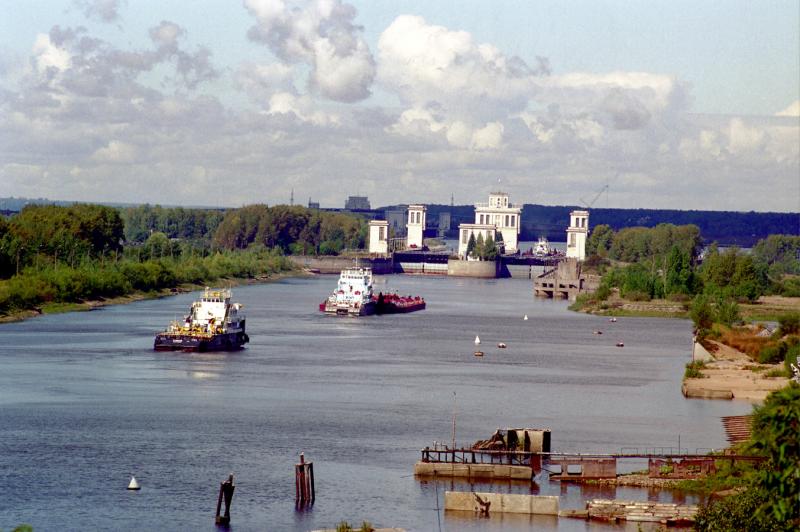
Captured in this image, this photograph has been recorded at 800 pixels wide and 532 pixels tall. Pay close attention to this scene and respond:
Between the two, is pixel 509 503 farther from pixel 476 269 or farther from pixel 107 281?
pixel 476 269

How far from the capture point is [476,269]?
186 metres

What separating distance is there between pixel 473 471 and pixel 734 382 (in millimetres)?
22266

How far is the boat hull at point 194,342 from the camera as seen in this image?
63531 mm

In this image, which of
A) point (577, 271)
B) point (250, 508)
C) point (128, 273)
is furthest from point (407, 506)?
point (577, 271)

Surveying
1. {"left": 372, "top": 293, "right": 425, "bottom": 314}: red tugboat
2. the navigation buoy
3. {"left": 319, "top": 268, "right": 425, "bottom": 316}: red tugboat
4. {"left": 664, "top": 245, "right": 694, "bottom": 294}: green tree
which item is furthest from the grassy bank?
the navigation buoy

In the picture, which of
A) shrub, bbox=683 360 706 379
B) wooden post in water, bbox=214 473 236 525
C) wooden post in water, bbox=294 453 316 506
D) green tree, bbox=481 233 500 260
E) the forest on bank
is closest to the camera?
wooden post in water, bbox=214 473 236 525

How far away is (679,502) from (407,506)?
616cm

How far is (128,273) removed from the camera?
10656cm

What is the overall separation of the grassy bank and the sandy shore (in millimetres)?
39054

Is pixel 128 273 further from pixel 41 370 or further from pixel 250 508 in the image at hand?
pixel 250 508

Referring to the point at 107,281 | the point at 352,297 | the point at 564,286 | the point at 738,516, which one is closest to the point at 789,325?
the point at 352,297

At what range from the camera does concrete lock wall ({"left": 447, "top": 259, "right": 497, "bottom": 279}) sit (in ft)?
610

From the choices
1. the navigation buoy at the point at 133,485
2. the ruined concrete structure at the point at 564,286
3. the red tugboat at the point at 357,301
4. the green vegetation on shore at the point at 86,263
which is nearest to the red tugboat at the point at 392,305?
the red tugboat at the point at 357,301

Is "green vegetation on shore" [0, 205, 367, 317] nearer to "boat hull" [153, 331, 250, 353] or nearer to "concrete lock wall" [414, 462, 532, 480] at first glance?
"boat hull" [153, 331, 250, 353]
